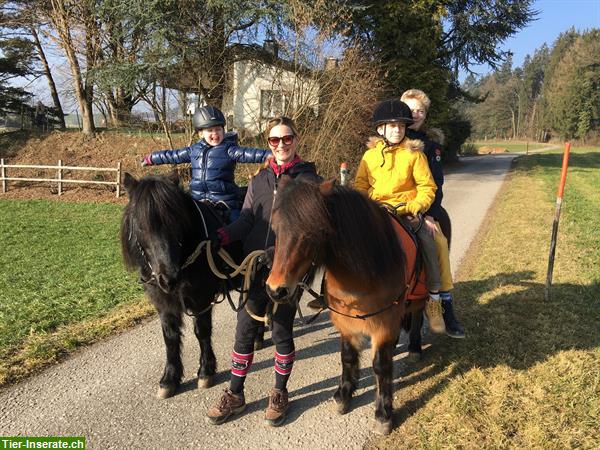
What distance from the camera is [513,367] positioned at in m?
3.75

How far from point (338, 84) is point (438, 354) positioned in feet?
38.8

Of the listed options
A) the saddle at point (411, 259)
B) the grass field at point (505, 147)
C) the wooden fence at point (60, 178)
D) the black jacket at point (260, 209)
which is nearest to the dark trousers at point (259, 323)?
the black jacket at point (260, 209)

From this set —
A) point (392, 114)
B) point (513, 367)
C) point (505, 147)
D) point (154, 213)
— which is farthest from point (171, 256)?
point (505, 147)

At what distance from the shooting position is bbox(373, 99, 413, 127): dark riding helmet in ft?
10.7

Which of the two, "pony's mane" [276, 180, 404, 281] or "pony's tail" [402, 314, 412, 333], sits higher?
"pony's mane" [276, 180, 404, 281]

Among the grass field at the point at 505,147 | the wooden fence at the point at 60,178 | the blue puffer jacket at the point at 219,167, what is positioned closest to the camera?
the blue puffer jacket at the point at 219,167

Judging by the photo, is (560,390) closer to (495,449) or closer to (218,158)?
(495,449)

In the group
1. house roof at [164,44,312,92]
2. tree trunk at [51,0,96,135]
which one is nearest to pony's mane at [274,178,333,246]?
house roof at [164,44,312,92]

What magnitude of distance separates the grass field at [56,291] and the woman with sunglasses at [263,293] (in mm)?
2099

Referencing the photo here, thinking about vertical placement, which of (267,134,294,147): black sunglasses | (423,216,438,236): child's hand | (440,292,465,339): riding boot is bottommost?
(440,292,465,339): riding boot

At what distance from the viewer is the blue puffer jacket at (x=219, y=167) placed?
3.95 meters

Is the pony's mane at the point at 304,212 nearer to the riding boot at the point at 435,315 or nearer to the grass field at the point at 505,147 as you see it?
the riding boot at the point at 435,315

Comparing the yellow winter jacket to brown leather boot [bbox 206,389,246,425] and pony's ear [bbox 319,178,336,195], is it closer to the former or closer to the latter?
pony's ear [bbox 319,178,336,195]

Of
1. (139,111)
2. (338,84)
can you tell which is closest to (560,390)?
(338,84)
